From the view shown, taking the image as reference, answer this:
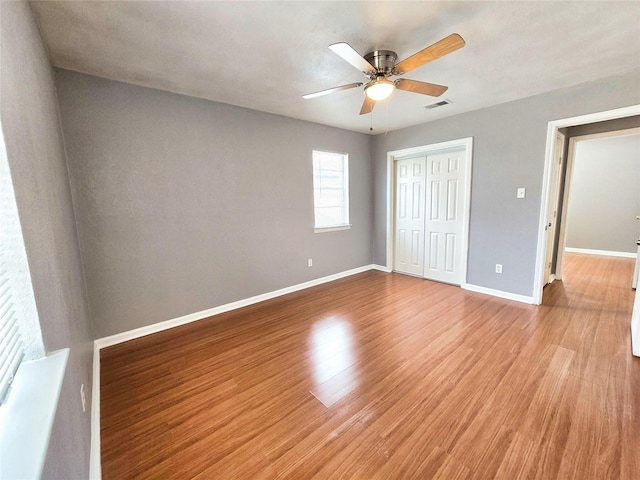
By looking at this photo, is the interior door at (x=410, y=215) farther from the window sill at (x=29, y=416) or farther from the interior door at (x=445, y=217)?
the window sill at (x=29, y=416)

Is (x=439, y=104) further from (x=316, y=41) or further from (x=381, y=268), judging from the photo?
(x=381, y=268)

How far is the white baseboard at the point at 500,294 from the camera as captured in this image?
3303 mm

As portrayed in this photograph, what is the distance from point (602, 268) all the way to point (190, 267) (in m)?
6.54

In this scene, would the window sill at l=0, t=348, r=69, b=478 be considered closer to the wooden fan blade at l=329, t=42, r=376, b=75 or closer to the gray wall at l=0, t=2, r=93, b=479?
the gray wall at l=0, t=2, r=93, b=479

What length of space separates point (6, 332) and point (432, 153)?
452cm

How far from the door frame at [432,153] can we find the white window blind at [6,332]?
4.18 metres

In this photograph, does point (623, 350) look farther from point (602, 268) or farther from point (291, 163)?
point (291, 163)

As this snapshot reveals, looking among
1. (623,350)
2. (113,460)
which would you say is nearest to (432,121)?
(623,350)

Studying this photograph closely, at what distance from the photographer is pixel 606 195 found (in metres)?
5.49

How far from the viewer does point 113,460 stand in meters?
1.42

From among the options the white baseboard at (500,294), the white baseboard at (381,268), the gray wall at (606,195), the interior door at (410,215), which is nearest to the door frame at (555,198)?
the white baseboard at (500,294)

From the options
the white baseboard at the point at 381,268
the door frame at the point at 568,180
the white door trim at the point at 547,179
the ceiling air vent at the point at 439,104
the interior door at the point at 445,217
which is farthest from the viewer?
the white baseboard at the point at 381,268

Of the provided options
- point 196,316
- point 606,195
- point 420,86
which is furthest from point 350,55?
point 606,195

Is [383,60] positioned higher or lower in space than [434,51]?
higher
